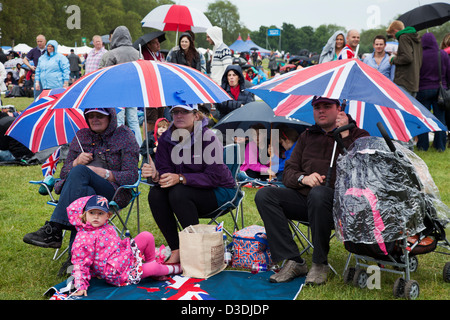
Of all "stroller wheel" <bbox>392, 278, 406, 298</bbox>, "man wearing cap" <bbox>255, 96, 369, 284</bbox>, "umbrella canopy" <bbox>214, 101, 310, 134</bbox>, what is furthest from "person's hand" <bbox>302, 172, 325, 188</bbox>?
"umbrella canopy" <bbox>214, 101, 310, 134</bbox>

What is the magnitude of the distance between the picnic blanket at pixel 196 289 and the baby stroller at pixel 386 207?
0.61 metres

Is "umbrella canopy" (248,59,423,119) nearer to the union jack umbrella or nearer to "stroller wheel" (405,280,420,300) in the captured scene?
the union jack umbrella

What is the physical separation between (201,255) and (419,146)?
6.55 meters

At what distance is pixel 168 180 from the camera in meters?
4.04

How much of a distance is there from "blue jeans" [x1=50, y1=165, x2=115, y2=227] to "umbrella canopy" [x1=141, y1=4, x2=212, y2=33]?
579 cm

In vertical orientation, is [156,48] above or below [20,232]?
above

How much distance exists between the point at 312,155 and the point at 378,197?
0.82m

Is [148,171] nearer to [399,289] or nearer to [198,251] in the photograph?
[198,251]

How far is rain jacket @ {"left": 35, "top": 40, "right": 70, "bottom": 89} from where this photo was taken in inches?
425

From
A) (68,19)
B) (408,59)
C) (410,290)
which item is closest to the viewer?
(410,290)

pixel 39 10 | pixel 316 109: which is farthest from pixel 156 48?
pixel 39 10

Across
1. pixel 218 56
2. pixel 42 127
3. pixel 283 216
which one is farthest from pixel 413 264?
pixel 218 56
